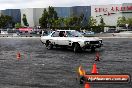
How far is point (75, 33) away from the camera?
2573 centimetres

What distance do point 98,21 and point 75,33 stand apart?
320 feet

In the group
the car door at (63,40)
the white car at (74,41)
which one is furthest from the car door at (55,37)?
the car door at (63,40)

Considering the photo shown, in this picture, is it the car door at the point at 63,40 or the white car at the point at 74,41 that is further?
the car door at the point at 63,40

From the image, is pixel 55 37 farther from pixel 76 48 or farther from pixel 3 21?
pixel 3 21

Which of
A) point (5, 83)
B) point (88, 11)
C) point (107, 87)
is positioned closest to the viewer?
point (107, 87)

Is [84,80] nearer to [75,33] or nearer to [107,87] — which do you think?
[107,87]

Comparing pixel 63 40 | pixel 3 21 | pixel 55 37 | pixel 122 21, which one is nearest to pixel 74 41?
pixel 63 40

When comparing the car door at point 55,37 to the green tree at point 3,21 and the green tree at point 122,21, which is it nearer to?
the green tree at point 122,21

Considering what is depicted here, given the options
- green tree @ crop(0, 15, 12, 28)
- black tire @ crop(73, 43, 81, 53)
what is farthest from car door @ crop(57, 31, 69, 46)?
green tree @ crop(0, 15, 12, 28)

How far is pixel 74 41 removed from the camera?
965 inches

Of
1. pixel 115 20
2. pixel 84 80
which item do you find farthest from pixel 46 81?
pixel 115 20

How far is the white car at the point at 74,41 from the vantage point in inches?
958

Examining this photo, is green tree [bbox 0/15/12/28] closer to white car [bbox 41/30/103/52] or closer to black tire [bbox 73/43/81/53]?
white car [bbox 41/30/103/52]

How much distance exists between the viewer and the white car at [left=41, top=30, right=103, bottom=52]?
79.8 ft
